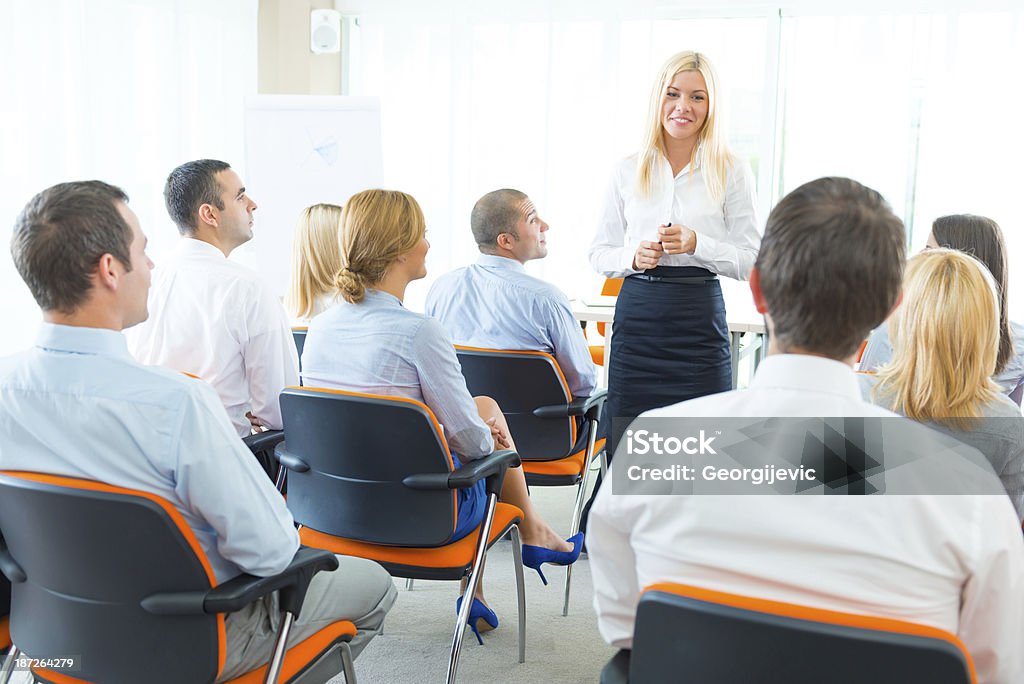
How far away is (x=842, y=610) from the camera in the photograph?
3.42ft

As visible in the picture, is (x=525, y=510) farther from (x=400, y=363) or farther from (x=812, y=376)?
(x=812, y=376)

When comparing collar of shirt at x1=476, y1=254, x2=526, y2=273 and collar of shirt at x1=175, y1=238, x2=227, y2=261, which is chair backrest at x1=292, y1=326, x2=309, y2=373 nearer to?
collar of shirt at x1=175, y1=238, x2=227, y2=261

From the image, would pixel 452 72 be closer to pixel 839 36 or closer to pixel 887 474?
pixel 839 36

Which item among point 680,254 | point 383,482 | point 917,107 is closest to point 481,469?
point 383,482

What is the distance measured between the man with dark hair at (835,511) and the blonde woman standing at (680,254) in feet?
5.64

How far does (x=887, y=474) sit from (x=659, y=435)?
0.30 metres

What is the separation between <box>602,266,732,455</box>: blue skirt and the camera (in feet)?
9.73

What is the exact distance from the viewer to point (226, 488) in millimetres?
1473

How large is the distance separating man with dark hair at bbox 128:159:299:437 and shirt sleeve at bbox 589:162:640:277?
1080 mm

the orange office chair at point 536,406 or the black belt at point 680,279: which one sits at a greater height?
the black belt at point 680,279

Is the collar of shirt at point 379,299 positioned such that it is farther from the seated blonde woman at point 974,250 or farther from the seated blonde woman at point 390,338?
the seated blonde woman at point 974,250

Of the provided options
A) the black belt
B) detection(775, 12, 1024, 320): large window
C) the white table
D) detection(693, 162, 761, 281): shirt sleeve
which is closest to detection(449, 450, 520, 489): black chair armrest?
the black belt

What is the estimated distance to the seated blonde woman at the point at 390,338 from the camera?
226 cm

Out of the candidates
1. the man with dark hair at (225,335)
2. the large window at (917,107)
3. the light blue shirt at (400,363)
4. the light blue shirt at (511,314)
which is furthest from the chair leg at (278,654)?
the large window at (917,107)
